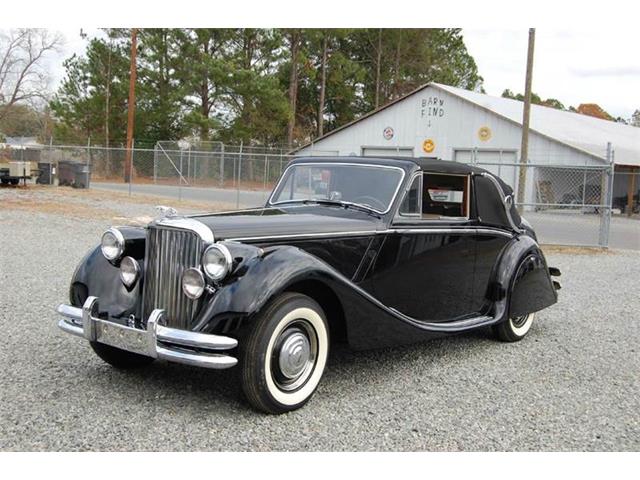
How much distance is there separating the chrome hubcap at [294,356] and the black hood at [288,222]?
691mm

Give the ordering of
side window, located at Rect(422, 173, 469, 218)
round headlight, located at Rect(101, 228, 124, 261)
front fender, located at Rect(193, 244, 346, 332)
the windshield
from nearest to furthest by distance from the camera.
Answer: front fender, located at Rect(193, 244, 346, 332) → round headlight, located at Rect(101, 228, 124, 261) → the windshield → side window, located at Rect(422, 173, 469, 218)

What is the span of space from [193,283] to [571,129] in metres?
29.8

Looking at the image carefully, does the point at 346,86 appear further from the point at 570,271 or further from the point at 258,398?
the point at 258,398

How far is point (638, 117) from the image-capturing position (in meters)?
Answer: 68.6

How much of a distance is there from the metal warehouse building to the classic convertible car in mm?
18547

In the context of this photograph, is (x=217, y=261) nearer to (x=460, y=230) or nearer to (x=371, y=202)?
(x=371, y=202)

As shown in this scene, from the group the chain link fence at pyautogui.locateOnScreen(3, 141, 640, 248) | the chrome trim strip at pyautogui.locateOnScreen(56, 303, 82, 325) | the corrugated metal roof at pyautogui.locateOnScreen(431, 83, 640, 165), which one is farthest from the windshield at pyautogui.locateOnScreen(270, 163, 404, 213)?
the corrugated metal roof at pyautogui.locateOnScreen(431, 83, 640, 165)

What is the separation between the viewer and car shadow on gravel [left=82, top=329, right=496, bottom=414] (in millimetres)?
4254

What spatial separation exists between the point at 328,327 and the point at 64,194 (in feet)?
65.2

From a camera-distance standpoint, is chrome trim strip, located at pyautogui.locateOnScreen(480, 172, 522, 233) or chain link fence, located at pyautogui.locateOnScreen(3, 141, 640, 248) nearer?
chrome trim strip, located at pyautogui.locateOnScreen(480, 172, 522, 233)

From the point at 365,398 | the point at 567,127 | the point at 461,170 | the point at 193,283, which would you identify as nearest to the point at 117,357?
the point at 193,283

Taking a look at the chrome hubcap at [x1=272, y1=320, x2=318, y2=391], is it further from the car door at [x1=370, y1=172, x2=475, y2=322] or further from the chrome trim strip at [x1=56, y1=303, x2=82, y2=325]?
the chrome trim strip at [x1=56, y1=303, x2=82, y2=325]

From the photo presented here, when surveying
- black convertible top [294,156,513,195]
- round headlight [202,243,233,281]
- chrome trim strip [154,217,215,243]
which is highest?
black convertible top [294,156,513,195]

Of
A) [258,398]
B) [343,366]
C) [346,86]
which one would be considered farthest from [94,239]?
[346,86]
